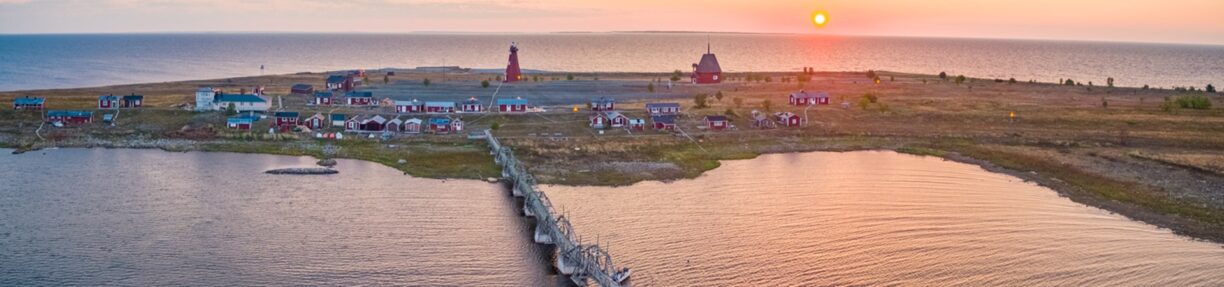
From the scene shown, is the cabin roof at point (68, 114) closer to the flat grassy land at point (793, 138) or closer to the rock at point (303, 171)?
the flat grassy land at point (793, 138)

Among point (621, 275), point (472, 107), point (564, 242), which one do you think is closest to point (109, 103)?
point (472, 107)

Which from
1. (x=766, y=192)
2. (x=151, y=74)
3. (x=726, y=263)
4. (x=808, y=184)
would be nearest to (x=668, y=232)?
(x=726, y=263)

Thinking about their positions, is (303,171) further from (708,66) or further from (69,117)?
(708,66)

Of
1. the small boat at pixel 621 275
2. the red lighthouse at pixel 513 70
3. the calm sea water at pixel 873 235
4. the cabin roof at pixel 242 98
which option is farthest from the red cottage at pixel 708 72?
the small boat at pixel 621 275

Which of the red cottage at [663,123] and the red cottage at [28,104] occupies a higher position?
the red cottage at [28,104]

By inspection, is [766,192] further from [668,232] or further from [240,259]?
[240,259]

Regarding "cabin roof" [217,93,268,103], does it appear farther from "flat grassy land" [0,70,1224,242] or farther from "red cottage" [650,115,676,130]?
"red cottage" [650,115,676,130]
